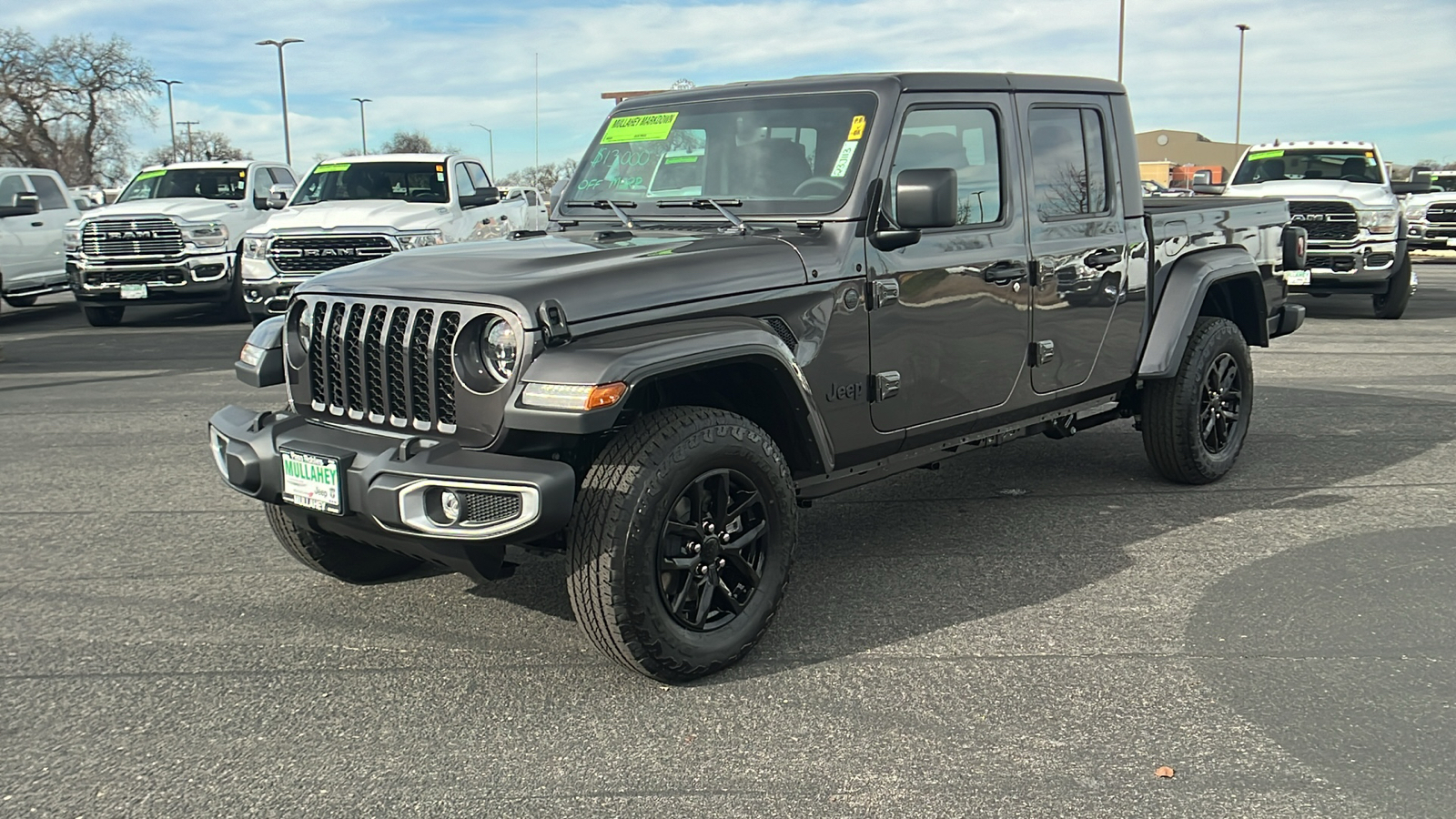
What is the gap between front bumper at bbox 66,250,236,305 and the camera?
14438mm

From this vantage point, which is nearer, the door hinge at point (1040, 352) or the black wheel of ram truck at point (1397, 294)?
the door hinge at point (1040, 352)

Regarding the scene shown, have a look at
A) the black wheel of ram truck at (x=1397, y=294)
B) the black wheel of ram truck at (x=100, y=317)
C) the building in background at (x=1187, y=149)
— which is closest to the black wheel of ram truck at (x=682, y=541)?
the black wheel of ram truck at (x=1397, y=294)

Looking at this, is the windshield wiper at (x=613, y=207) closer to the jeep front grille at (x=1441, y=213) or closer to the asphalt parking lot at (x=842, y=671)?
the asphalt parking lot at (x=842, y=671)

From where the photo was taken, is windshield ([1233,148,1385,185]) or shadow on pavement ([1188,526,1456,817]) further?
windshield ([1233,148,1385,185])

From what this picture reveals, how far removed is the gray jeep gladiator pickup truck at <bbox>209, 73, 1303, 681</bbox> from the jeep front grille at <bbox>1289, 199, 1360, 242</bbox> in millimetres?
9510

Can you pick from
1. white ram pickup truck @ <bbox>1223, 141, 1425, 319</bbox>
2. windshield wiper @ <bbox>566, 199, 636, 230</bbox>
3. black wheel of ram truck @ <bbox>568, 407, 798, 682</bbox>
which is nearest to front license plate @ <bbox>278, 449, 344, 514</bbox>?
black wheel of ram truck @ <bbox>568, 407, 798, 682</bbox>

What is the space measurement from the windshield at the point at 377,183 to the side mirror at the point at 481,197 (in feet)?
0.69

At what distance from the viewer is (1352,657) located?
13.0 feet

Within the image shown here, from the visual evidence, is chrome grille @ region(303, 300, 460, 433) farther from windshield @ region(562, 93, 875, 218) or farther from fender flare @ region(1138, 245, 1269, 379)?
fender flare @ region(1138, 245, 1269, 379)

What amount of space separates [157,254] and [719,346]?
12901mm

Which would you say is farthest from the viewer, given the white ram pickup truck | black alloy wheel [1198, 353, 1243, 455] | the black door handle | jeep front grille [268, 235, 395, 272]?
the white ram pickup truck

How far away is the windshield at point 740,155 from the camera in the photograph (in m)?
4.47

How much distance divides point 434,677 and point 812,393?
5.10 feet

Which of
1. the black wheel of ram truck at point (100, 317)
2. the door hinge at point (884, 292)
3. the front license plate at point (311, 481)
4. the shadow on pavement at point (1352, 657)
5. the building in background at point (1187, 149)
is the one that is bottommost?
the shadow on pavement at point (1352, 657)
